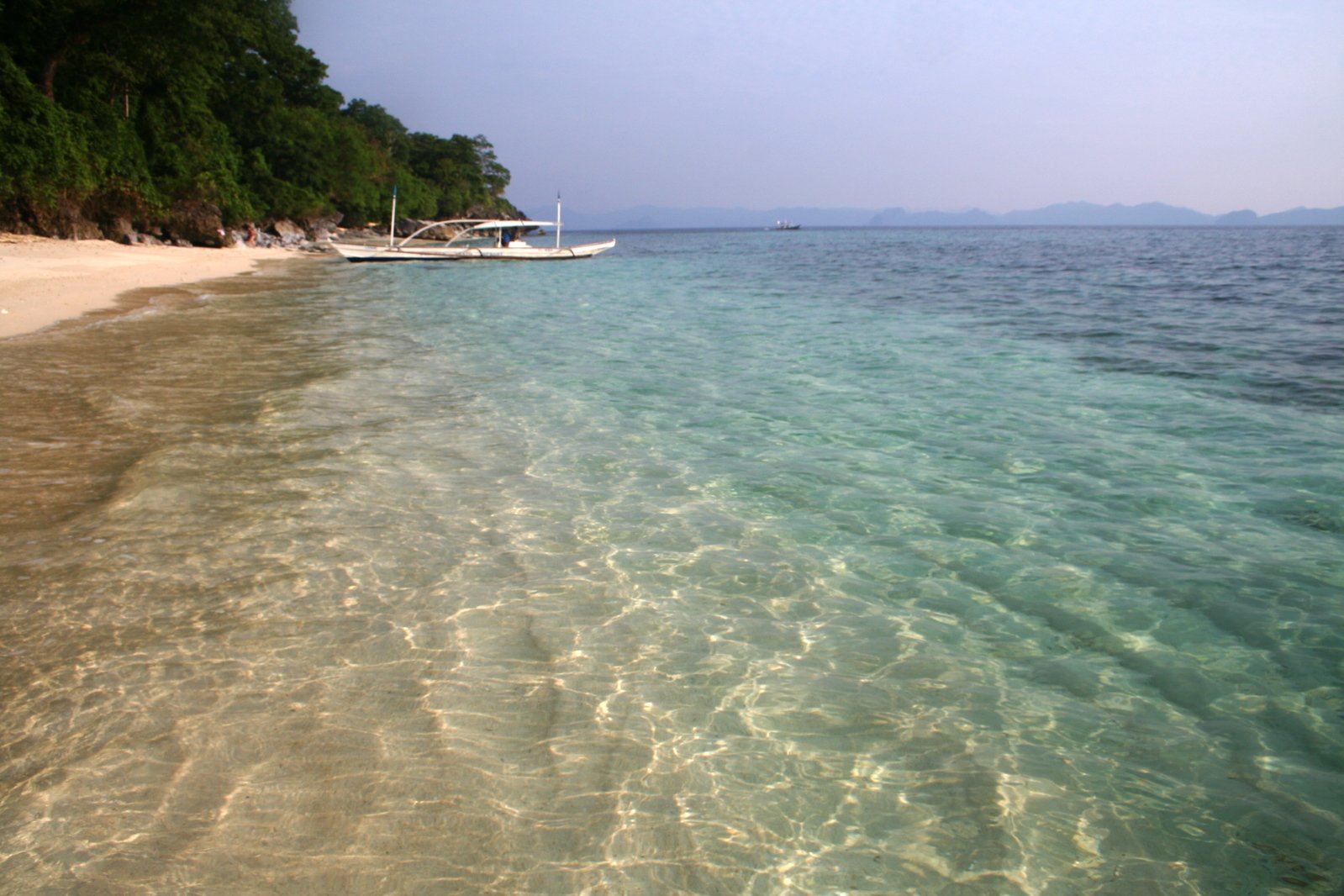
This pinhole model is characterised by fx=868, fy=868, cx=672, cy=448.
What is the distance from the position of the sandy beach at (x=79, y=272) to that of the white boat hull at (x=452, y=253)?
4322 millimetres

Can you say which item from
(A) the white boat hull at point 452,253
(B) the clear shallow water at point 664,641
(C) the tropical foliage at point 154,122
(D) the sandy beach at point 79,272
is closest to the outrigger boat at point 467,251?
(A) the white boat hull at point 452,253

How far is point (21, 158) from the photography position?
2925cm

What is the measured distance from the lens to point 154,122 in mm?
40312

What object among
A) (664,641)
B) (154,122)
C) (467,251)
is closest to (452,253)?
(467,251)

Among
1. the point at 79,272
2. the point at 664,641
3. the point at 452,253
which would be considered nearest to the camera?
the point at 664,641

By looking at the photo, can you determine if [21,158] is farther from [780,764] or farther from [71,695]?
[780,764]

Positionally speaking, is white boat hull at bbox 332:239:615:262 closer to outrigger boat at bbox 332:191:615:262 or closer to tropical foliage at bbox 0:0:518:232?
outrigger boat at bbox 332:191:615:262

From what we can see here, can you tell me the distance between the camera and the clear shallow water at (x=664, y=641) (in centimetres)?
322

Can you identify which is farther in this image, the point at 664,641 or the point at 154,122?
the point at 154,122

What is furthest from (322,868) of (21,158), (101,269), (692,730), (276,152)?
(276,152)

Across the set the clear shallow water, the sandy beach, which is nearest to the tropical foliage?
the sandy beach

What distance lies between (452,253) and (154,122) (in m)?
14.7

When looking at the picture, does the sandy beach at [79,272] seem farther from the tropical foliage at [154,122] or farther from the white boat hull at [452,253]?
the white boat hull at [452,253]

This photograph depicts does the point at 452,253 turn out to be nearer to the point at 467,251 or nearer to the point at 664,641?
the point at 467,251
